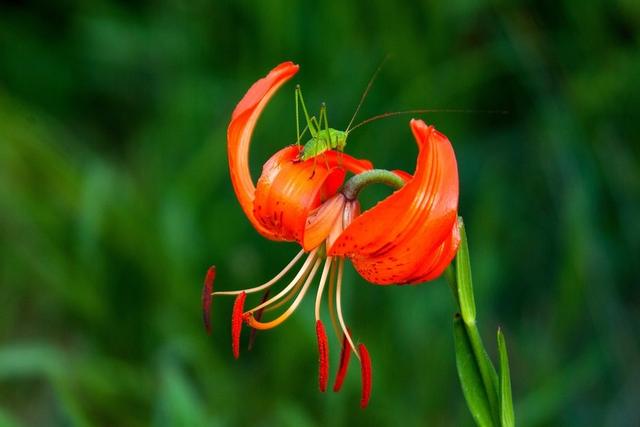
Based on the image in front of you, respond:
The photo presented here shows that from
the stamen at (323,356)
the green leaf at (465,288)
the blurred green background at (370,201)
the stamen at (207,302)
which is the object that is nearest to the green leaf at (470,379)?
the green leaf at (465,288)

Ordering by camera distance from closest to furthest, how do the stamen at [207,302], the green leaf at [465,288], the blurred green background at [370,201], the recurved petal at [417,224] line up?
the recurved petal at [417,224] → the green leaf at [465,288] → the stamen at [207,302] → the blurred green background at [370,201]

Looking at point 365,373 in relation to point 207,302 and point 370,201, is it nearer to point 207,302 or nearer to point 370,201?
point 207,302

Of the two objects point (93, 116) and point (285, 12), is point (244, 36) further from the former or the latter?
point (93, 116)

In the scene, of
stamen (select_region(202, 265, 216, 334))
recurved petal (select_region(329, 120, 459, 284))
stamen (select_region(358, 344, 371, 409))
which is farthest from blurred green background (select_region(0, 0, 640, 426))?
recurved petal (select_region(329, 120, 459, 284))

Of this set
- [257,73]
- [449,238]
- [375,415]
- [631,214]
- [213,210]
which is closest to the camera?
[449,238]

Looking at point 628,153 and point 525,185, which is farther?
point 525,185

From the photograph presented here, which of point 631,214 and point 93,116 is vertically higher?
point 93,116

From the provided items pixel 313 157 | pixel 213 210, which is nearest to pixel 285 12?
pixel 213 210

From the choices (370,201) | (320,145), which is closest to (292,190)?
(320,145)

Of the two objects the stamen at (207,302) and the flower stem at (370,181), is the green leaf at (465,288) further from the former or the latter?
the stamen at (207,302)
